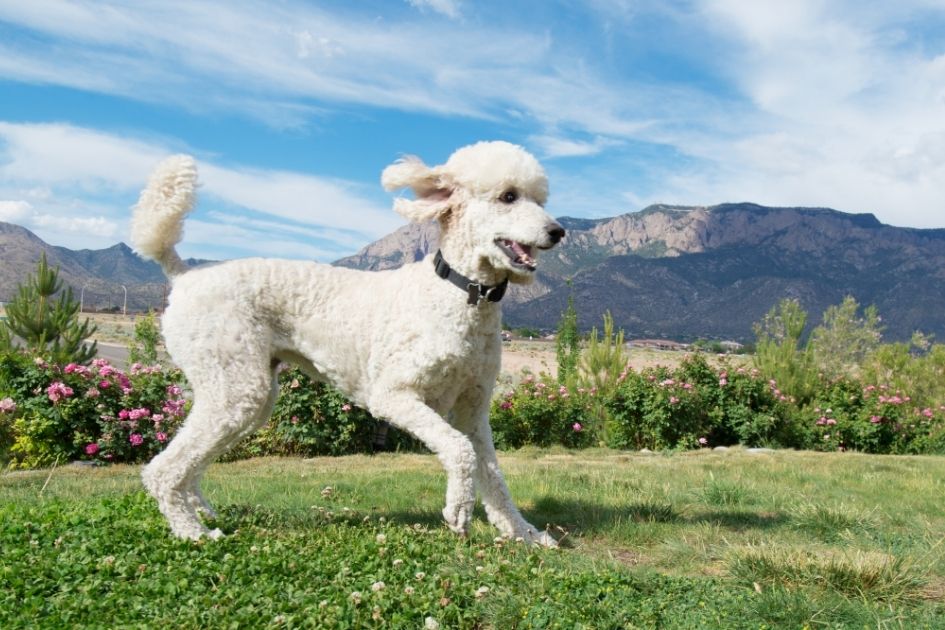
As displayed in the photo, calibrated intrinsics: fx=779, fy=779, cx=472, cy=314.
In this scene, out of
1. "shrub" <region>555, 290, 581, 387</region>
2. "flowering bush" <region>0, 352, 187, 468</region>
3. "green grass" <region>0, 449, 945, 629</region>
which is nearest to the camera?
"green grass" <region>0, 449, 945, 629</region>

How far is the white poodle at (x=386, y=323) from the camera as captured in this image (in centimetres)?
423

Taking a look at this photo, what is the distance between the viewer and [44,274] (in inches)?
639

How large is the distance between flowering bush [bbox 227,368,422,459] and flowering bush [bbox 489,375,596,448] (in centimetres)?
260

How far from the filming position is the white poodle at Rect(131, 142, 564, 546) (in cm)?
423

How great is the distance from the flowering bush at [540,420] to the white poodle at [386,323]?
7.11 meters

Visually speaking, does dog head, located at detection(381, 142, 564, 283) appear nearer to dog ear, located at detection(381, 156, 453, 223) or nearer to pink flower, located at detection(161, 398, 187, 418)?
dog ear, located at detection(381, 156, 453, 223)

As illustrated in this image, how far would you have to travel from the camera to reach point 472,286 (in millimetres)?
4273

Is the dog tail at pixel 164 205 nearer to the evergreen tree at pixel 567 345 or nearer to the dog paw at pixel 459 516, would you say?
the dog paw at pixel 459 516

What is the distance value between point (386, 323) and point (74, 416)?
6452 millimetres

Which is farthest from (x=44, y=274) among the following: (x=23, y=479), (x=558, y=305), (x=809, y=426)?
(x=558, y=305)

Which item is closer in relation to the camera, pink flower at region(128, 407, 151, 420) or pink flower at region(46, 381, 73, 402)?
pink flower at region(46, 381, 73, 402)

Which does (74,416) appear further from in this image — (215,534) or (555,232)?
(555,232)

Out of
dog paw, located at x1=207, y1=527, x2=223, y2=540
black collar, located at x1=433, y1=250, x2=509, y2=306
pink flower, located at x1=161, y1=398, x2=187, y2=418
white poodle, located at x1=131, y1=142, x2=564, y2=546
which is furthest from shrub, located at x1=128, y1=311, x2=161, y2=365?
black collar, located at x1=433, y1=250, x2=509, y2=306

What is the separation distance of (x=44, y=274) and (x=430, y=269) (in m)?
14.6
